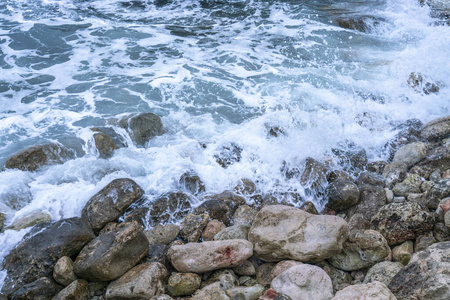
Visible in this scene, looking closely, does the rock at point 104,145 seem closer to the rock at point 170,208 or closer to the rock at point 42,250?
the rock at point 170,208

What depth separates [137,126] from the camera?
21.2 ft

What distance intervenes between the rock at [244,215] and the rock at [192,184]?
700mm

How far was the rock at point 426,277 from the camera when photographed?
2.80 m

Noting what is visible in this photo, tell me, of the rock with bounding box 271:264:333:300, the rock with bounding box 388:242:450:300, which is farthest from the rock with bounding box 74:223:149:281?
the rock with bounding box 388:242:450:300

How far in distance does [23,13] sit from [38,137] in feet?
26.4

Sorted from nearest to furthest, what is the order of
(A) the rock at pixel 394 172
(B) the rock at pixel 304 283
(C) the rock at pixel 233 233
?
(B) the rock at pixel 304 283 → (C) the rock at pixel 233 233 → (A) the rock at pixel 394 172

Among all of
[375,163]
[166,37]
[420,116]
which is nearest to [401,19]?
[420,116]

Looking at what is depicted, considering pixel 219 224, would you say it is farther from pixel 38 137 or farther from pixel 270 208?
Answer: pixel 38 137

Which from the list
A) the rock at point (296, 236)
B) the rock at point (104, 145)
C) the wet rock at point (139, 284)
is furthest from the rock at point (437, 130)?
the rock at point (104, 145)

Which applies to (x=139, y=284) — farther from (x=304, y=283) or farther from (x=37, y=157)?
(x=37, y=157)

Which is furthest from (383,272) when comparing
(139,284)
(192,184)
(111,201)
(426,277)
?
(111,201)

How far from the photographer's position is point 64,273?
3.79 metres

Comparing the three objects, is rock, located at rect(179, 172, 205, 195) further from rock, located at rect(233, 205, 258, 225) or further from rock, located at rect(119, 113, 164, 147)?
rock, located at rect(119, 113, 164, 147)

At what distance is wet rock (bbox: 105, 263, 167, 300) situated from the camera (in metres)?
3.59
